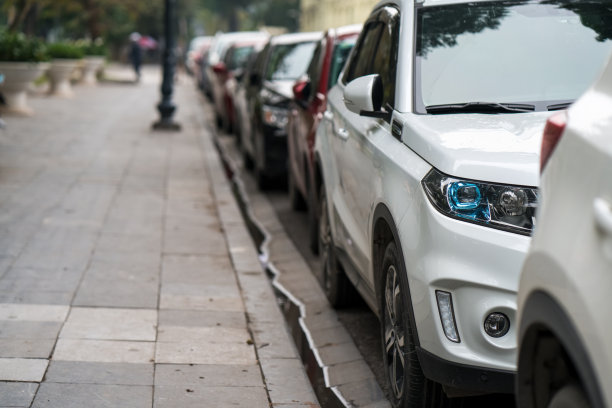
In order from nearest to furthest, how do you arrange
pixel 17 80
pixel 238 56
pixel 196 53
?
1. pixel 17 80
2. pixel 238 56
3. pixel 196 53

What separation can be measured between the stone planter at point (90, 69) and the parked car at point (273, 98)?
22.7 m

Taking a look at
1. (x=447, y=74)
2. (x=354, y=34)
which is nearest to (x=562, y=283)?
(x=447, y=74)

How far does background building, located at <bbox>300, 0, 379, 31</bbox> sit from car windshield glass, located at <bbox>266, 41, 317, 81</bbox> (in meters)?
31.7

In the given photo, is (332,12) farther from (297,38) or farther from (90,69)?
(297,38)

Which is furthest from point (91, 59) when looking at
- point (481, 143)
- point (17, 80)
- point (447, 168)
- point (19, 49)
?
point (447, 168)

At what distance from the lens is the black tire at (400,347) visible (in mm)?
4422

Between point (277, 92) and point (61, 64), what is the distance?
1714cm

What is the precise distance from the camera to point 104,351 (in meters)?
5.81

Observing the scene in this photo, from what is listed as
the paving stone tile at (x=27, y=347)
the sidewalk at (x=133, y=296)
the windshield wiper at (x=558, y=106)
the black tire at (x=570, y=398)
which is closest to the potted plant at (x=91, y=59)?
the sidewalk at (x=133, y=296)

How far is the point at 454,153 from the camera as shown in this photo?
165 inches

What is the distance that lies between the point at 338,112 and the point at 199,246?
2.82 m

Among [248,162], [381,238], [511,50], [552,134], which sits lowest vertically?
[248,162]

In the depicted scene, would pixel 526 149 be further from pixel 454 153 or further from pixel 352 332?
pixel 352 332

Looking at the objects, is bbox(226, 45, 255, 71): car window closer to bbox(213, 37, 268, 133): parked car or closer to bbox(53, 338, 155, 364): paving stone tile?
bbox(213, 37, 268, 133): parked car
